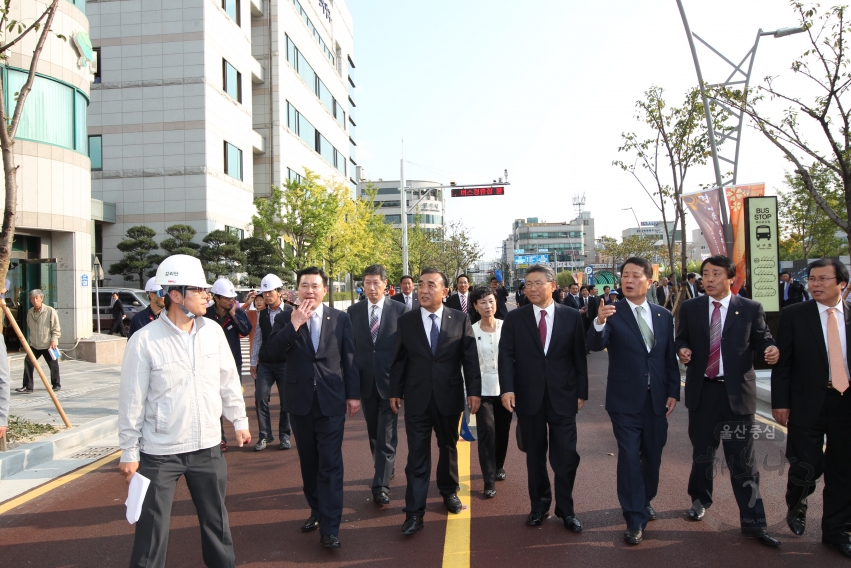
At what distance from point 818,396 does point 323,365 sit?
3.48 m

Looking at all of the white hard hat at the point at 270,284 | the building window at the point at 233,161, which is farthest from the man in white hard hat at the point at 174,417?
the building window at the point at 233,161

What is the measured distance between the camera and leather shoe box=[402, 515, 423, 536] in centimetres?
460

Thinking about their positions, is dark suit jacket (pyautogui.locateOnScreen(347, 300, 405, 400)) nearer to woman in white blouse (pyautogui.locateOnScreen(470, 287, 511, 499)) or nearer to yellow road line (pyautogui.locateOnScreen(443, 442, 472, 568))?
woman in white blouse (pyautogui.locateOnScreen(470, 287, 511, 499))

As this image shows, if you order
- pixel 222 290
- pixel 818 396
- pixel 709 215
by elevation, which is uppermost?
pixel 709 215

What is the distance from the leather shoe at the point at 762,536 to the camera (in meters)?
4.30

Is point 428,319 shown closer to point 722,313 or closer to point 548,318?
point 548,318

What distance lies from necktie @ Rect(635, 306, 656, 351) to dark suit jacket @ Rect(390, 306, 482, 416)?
50.2 inches

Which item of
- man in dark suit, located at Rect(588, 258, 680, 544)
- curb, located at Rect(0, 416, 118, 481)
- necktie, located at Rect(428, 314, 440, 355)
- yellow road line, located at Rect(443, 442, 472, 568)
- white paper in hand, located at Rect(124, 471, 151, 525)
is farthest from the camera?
curb, located at Rect(0, 416, 118, 481)

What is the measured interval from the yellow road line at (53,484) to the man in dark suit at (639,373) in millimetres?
5050

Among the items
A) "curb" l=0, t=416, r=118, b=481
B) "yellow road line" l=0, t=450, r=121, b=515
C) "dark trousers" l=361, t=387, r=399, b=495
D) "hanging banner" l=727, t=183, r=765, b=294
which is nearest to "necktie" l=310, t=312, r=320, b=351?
"dark trousers" l=361, t=387, r=399, b=495

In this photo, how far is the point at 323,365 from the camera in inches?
189

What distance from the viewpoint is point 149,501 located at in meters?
3.40

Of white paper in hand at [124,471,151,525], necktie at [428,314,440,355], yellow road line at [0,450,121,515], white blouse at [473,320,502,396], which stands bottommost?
yellow road line at [0,450,121,515]

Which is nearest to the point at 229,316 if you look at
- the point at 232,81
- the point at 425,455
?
the point at 425,455
